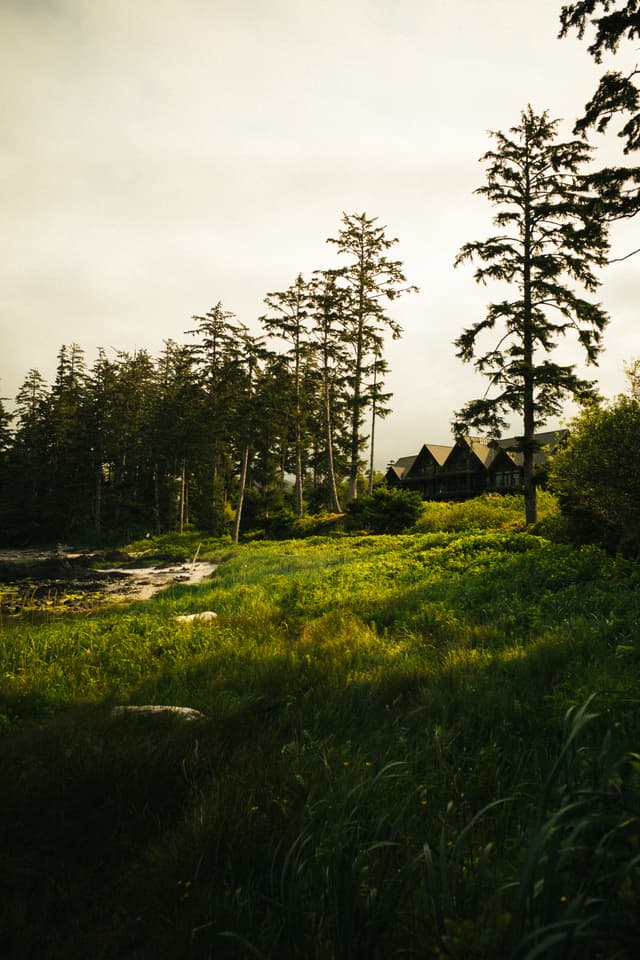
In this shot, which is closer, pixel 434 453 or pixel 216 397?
pixel 216 397

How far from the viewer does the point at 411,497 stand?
24.5 meters

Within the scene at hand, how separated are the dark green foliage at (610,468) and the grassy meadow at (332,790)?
10.6ft

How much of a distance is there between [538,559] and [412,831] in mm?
9397

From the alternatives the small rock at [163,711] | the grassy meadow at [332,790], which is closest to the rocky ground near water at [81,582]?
the grassy meadow at [332,790]

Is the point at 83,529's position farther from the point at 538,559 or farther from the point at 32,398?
the point at 538,559

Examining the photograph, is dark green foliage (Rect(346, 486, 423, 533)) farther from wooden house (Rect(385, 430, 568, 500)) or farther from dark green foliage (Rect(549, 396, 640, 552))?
wooden house (Rect(385, 430, 568, 500))

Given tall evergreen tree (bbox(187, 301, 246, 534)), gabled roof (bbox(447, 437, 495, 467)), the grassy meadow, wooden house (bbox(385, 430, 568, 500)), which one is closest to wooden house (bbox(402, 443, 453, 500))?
wooden house (bbox(385, 430, 568, 500))

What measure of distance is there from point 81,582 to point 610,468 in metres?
19.4

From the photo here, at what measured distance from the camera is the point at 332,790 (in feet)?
9.05

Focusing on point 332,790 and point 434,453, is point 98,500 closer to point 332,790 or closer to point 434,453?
point 434,453

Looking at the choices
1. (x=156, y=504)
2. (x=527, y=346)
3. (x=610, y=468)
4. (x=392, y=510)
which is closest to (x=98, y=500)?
(x=156, y=504)

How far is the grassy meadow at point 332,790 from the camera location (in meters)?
1.69

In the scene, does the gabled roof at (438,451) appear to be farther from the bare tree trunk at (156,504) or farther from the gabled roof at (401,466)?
the bare tree trunk at (156,504)

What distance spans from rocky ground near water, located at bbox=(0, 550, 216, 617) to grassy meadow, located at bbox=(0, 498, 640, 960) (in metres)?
7.29
